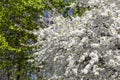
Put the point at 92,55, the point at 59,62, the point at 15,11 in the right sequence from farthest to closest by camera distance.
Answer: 1. the point at 15,11
2. the point at 59,62
3. the point at 92,55

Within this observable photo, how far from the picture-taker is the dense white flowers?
12.8m

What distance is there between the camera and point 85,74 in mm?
13023

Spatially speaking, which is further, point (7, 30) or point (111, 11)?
point (7, 30)

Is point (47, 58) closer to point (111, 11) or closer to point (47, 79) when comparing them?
point (47, 79)

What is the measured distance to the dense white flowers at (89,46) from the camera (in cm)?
1278

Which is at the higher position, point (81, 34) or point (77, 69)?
point (81, 34)

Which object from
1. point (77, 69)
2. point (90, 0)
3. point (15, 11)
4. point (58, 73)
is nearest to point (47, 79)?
point (58, 73)

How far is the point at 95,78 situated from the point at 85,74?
353 millimetres

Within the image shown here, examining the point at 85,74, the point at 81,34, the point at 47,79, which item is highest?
the point at 81,34

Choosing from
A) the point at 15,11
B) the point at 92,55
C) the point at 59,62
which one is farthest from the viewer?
the point at 15,11

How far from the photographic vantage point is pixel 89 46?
13156mm

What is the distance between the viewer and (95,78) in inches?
511

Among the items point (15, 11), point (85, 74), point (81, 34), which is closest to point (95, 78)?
point (85, 74)

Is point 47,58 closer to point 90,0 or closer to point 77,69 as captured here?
point 77,69
